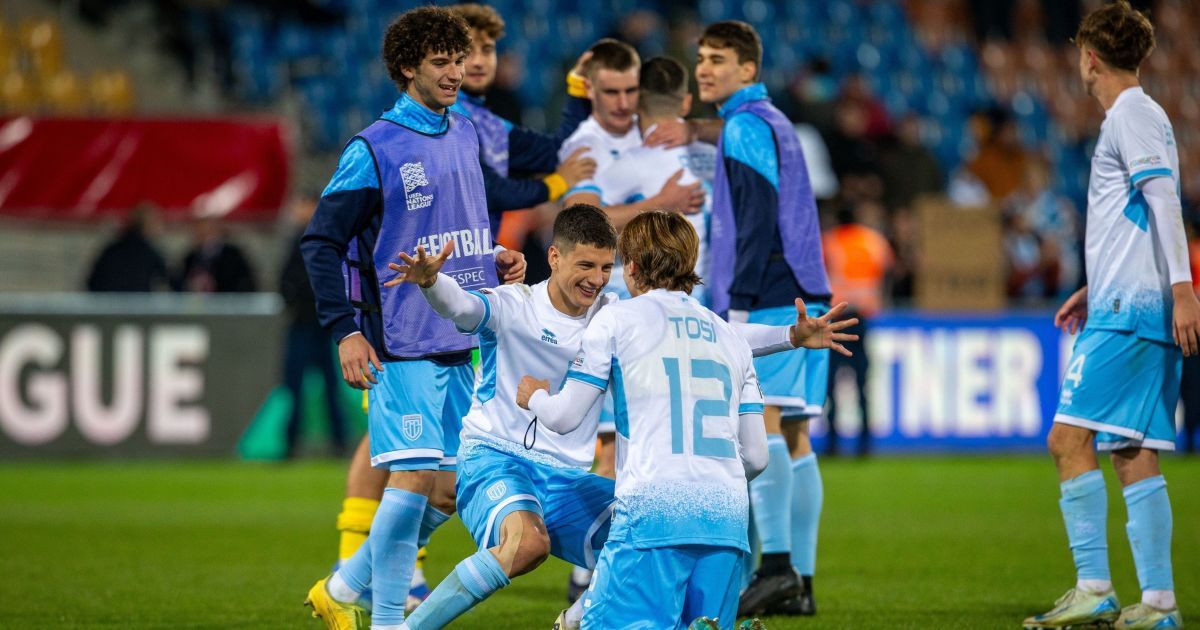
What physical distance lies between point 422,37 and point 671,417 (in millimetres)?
1741

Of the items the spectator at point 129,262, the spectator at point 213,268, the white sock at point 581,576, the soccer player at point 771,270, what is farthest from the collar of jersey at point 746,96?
the spectator at point 129,262

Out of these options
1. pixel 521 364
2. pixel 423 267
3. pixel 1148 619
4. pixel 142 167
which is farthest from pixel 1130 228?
pixel 142 167

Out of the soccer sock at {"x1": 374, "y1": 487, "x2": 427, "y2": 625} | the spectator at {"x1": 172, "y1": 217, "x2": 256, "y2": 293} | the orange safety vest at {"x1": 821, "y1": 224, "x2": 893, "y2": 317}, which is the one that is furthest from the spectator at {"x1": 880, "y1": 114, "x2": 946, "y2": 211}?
the soccer sock at {"x1": 374, "y1": 487, "x2": 427, "y2": 625}

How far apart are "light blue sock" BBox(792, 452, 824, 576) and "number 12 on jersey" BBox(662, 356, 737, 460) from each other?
1.95 metres

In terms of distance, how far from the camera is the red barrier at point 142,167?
1507 cm

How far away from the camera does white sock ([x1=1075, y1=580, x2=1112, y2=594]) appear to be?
577 centimetres

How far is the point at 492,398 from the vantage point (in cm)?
516

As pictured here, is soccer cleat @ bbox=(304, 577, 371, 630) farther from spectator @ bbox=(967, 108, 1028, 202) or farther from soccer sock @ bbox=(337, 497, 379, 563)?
spectator @ bbox=(967, 108, 1028, 202)

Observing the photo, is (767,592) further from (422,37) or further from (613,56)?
(422,37)

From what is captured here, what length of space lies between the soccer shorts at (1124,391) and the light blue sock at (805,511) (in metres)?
1.16

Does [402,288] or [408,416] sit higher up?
[402,288]

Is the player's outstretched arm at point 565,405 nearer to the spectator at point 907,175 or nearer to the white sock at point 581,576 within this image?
the white sock at point 581,576

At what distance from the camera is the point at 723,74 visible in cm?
668

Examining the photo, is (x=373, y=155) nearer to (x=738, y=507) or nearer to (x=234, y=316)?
(x=738, y=507)
